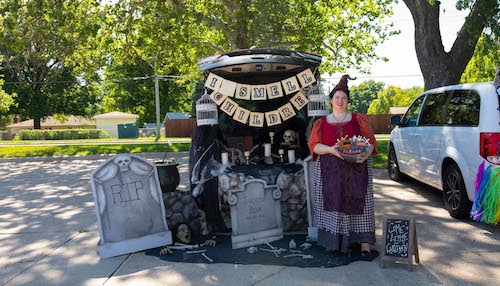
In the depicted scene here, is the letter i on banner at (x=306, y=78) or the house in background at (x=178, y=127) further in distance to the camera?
the house in background at (x=178, y=127)

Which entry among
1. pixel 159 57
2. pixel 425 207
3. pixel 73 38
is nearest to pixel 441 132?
pixel 425 207

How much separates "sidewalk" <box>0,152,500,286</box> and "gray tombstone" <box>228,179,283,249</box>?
0.62 m

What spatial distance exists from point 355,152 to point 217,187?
1.89m

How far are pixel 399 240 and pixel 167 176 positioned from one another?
2878 millimetres

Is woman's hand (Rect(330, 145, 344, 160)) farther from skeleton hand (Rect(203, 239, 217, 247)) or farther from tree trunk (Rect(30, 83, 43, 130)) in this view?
tree trunk (Rect(30, 83, 43, 130))

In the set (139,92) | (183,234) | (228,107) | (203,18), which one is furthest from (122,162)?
(139,92)

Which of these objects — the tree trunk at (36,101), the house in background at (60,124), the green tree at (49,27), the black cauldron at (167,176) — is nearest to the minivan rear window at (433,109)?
the black cauldron at (167,176)

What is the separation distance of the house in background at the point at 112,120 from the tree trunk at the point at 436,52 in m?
43.2

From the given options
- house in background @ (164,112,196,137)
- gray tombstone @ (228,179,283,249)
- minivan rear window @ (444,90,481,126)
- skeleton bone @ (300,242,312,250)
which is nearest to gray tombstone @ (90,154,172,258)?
gray tombstone @ (228,179,283,249)

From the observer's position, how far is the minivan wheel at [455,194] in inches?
232

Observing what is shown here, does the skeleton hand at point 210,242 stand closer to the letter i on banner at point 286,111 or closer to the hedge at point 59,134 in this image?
the letter i on banner at point 286,111

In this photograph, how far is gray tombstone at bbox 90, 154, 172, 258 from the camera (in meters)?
4.87

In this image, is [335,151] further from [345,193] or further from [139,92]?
[139,92]

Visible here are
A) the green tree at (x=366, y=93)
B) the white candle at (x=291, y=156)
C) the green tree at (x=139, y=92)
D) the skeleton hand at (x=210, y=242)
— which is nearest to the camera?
the skeleton hand at (x=210, y=242)
